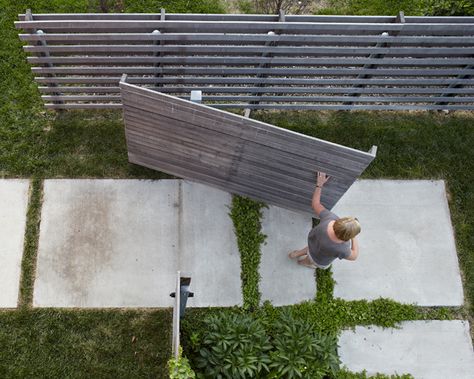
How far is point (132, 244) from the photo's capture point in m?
5.97

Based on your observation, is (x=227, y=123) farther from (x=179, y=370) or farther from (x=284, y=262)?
(x=179, y=370)

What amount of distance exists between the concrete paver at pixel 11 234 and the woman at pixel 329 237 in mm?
3251

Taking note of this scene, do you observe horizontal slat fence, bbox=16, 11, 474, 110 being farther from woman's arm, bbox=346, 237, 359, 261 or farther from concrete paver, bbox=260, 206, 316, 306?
→ woman's arm, bbox=346, 237, 359, 261

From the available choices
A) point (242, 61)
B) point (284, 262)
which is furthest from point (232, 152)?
point (284, 262)

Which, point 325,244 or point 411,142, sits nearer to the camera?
point 325,244

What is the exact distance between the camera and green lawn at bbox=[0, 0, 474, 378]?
217 inches

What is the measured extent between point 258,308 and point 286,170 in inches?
64.2

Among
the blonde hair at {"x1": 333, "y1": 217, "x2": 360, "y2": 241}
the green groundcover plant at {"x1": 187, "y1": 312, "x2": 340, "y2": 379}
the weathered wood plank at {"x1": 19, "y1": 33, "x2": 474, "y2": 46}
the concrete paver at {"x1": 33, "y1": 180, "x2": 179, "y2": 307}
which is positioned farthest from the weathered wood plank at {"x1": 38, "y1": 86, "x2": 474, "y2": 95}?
the green groundcover plant at {"x1": 187, "y1": 312, "x2": 340, "y2": 379}

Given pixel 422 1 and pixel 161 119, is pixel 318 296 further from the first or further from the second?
pixel 422 1

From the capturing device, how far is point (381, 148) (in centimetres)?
677

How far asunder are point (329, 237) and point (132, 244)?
7.85ft

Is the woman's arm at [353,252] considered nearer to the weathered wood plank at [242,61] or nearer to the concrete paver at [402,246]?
the concrete paver at [402,246]

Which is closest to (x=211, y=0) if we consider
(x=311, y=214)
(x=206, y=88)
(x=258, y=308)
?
(x=206, y=88)

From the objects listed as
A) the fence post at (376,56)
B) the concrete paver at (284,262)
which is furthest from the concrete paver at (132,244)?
the fence post at (376,56)
